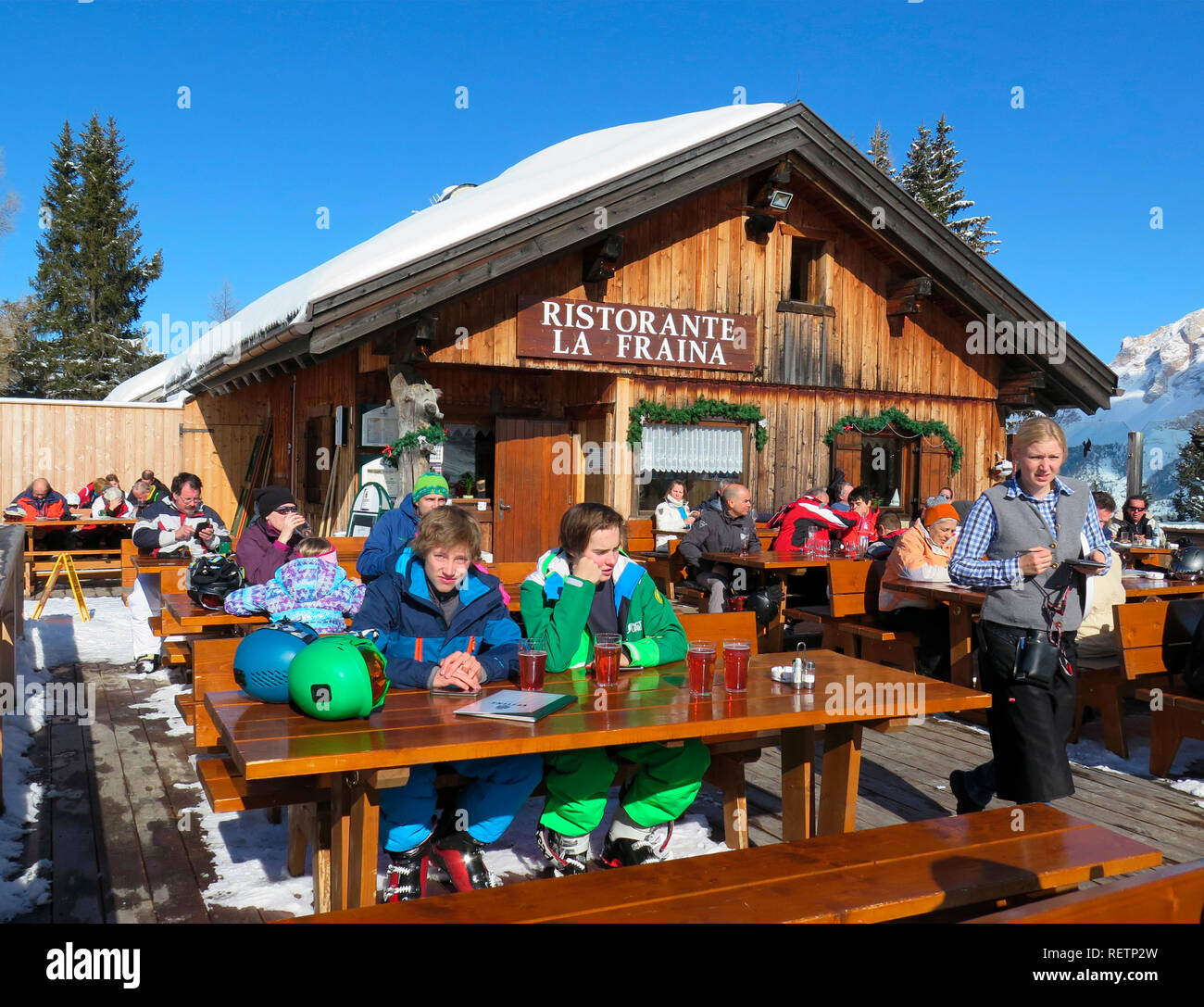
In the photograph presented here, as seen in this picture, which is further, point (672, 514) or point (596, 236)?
point (672, 514)

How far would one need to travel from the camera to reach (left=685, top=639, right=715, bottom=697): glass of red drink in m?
3.17

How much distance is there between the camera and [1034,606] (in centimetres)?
378

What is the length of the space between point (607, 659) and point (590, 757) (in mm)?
403

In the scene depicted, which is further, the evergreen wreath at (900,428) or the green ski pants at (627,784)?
the evergreen wreath at (900,428)

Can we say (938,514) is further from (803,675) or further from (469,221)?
(469,221)

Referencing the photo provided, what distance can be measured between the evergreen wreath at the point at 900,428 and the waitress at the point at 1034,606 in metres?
9.10

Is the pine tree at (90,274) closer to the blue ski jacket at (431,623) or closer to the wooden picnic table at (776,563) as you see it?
the wooden picnic table at (776,563)

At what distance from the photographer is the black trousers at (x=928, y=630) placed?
673 centimetres

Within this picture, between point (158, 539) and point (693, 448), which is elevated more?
point (693, 448)

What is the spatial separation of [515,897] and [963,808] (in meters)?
2.81

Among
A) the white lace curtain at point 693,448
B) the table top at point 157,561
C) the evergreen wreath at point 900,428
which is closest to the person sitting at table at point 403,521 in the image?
the table top at point 157,561

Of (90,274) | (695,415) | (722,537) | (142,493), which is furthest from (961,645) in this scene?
(90,274)

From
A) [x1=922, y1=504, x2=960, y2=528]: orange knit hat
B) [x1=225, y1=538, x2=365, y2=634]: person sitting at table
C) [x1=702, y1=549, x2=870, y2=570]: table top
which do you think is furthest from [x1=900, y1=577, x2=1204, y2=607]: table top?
[x1=225, y1=538, x2=365, y2=634]: person sitting at table
